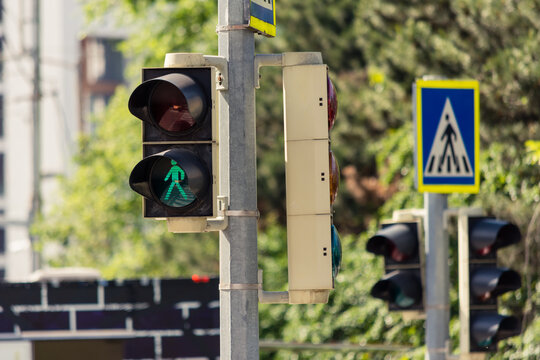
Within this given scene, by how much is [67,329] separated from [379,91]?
6781 mm

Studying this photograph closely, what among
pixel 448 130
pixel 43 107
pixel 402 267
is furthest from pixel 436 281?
pixel 43 107

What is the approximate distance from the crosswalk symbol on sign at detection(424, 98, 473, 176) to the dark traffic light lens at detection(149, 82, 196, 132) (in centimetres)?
346

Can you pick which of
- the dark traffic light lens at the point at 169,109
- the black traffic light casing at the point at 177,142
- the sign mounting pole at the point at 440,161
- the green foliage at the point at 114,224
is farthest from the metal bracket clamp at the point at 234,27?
the green foliage at the point at 114,224

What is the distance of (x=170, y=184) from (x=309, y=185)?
2.52 feet

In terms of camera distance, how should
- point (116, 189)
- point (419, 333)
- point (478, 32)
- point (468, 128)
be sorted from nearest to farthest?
1. point (468, 128)
2. point (478, 32)
3. point (419, 333)
4. point (116, 189)

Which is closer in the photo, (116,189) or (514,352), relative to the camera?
(514,352)

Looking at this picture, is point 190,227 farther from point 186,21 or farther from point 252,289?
point 186,21

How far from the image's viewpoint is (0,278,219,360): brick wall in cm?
1314

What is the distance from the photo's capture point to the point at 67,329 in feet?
43.1

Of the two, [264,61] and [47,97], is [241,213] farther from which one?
[47,97]

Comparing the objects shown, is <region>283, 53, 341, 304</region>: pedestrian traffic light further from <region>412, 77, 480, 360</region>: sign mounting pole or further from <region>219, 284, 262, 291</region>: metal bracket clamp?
<region>412, 77, 480, 360</region>: sign mounting pole

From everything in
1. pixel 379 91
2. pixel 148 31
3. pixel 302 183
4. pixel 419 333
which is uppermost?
pixel 148 31

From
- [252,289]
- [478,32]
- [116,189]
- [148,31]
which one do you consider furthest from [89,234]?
[252,289]

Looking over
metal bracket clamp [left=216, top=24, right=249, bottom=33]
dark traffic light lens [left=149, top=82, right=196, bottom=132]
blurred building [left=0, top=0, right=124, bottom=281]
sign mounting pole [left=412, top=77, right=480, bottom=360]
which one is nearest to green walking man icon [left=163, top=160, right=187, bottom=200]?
dark traffic light lens [left=149, top=82, right=196, bottom=132]
